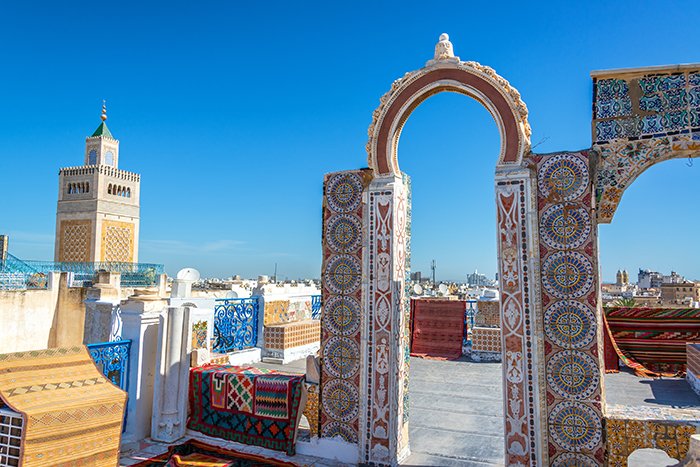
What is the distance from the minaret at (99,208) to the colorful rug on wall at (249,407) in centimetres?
2805

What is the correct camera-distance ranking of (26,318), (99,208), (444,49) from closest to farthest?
(444,49)
(26,318)
(99,208)

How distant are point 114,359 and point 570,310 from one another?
4059 millimetres

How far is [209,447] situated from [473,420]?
2732 mm

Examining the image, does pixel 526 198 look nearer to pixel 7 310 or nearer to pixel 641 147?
pixel 641 147

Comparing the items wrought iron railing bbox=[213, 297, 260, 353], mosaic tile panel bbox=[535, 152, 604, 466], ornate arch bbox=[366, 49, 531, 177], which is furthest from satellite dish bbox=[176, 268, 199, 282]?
mosaic tile panel bbox=[535, 152, 604, 466]

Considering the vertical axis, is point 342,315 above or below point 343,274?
below

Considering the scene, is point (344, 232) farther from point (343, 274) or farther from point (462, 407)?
point (462, 407)

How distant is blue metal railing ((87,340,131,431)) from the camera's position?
4289mm

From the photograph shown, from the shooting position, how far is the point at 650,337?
8.48 m

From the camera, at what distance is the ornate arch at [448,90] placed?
3773 millimetres

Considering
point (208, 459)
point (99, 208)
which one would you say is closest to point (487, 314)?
point (208, 459)

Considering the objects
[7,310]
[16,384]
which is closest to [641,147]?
[16,384]

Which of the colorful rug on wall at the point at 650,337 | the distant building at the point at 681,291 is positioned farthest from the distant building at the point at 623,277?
the colorful rug on wall at the point at 650,337

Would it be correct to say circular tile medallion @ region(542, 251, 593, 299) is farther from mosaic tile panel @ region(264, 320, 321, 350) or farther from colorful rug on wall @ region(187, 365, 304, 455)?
mosaic tile panel @ region(264, 320, 321, 350)
